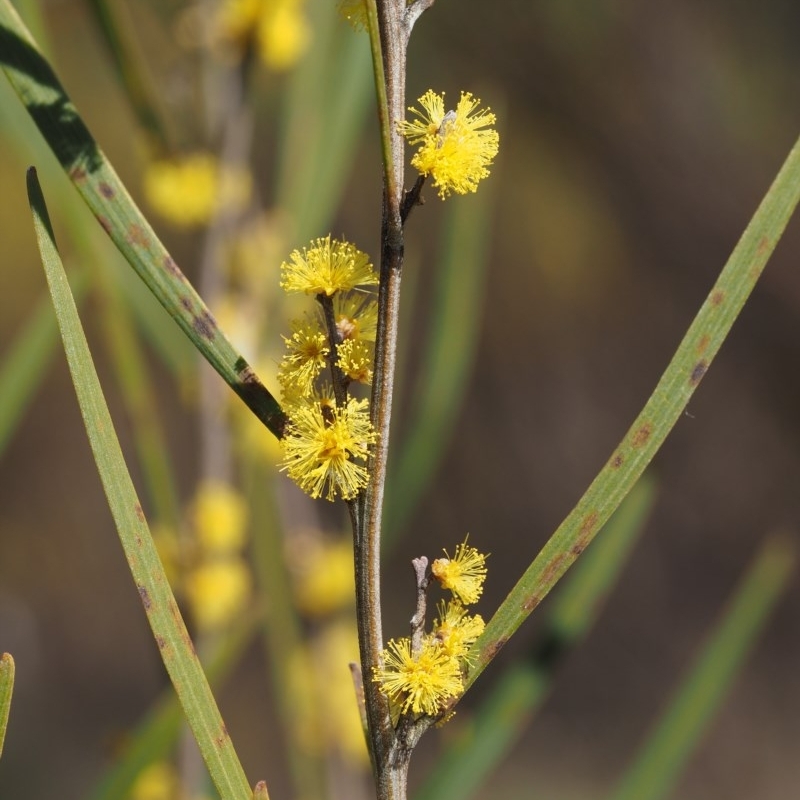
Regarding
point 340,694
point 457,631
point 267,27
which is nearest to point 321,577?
point 340,694

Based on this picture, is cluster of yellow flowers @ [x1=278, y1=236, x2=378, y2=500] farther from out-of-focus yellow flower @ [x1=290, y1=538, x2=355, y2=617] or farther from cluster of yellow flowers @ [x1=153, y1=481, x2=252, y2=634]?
out-of-focus yellow flower @ [x1=290, y1=538, x2=355, y2=617]

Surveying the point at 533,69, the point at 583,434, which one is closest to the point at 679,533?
the point at 583,434

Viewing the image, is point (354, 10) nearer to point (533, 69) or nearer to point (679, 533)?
point (533, 69)

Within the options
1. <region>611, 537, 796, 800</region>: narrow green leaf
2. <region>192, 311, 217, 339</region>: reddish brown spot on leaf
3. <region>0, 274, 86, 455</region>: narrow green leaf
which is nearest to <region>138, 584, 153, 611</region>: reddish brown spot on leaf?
<region>192, 311, 217, 339</region>: reddish brown spot on leaf

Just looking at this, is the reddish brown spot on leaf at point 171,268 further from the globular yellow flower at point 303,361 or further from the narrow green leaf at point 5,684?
the narrow green leaf at point 5,684

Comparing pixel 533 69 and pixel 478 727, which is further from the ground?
pixel 533 69

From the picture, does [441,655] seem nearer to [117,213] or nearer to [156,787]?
[117,213]
